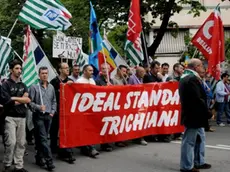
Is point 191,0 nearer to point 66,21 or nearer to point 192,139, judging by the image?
point 66,21

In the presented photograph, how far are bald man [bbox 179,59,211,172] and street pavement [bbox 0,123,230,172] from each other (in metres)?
0.52

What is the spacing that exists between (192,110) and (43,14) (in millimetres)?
3404

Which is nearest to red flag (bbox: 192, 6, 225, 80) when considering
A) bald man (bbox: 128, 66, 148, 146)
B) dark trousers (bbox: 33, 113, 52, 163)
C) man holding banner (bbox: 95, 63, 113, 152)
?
bald man (bbox: 128, 66, 148, 146)

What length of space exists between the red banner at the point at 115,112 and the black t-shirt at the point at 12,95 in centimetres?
106

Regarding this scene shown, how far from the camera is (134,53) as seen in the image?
11.2 meters

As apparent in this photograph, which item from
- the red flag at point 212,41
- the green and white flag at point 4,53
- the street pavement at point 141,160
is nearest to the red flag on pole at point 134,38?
the red flag at point 212,41

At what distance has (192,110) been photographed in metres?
7.41

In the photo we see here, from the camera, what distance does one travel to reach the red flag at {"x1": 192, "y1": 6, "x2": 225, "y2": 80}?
1191cm

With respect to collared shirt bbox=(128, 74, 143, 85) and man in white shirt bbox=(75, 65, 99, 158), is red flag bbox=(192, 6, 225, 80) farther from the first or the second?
man in white shirt bbox=(75, 65, 99, 158)

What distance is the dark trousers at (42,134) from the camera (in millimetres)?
7832

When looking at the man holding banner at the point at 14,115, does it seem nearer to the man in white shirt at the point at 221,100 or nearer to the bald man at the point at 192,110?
the bald man at the point at 192,110

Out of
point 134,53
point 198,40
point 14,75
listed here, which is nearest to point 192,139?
point 14,75

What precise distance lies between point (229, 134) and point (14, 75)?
276 inches

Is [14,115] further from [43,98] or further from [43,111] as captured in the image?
[43,98]
